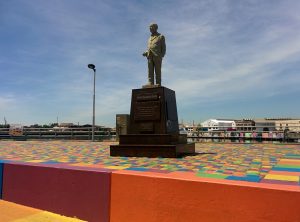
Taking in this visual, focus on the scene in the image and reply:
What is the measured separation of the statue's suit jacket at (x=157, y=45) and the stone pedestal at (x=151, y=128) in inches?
55.3

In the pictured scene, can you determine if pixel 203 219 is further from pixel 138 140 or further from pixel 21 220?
pixel 138 140

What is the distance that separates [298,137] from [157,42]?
36.7 feet

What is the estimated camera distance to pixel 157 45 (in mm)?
9914

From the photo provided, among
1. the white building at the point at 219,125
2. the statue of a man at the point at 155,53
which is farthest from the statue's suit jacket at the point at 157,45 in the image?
the white building at the point at 219,125

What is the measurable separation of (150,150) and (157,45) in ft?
11.8

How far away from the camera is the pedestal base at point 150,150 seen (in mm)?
7900

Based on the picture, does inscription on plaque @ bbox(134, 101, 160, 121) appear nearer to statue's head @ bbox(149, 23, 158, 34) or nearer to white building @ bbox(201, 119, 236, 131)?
statue's head @ bbox(149, 23, 158, 34)

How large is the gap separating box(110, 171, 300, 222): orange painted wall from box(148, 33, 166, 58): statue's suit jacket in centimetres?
606

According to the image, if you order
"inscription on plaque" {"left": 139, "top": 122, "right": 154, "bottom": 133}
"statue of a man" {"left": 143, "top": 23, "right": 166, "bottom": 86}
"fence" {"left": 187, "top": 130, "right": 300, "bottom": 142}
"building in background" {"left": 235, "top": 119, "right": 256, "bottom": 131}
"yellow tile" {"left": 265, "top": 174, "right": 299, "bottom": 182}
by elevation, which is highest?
"statue of a man" {"left": 143, "top": 23, "right": 166, "bottom": 86}

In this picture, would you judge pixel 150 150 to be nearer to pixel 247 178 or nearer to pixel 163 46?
pixel 163 46

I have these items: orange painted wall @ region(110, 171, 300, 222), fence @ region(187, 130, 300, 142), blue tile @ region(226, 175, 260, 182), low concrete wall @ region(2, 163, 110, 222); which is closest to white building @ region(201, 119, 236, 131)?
fence @ region(187, 130, 300, 142)

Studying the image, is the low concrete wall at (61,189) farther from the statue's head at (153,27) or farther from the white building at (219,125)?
the white building at (219,125)

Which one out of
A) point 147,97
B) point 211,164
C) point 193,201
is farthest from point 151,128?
point 193,201

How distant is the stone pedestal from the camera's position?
8297 millimetres
